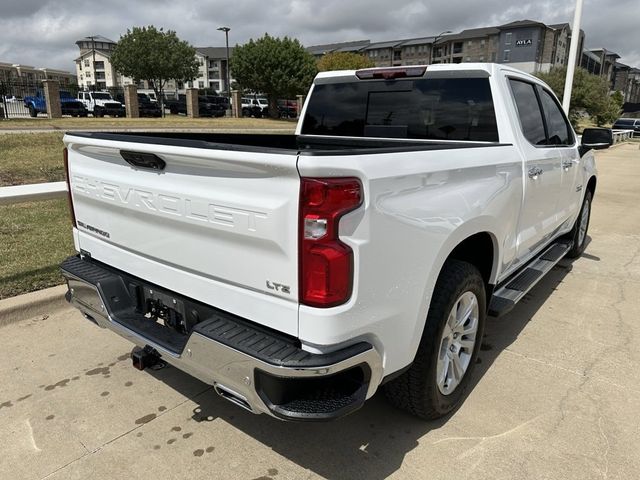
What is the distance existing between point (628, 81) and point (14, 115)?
479 feet

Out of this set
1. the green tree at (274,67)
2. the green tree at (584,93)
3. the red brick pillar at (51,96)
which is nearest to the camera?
the red brick pillar at (51,96)

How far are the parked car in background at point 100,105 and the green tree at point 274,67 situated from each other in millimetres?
13503

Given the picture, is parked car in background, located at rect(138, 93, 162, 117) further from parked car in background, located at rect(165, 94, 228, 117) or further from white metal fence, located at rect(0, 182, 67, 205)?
white metal fence, located at rect(0, 182, 67, 205)

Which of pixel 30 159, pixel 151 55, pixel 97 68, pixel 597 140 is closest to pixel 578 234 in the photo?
pixel 597 140

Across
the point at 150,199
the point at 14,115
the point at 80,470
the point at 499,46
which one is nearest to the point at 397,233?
the point at 150,199

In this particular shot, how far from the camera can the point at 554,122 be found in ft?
14.5

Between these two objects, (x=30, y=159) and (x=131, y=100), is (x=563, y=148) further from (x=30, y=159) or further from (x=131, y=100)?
(x=131, y=100)

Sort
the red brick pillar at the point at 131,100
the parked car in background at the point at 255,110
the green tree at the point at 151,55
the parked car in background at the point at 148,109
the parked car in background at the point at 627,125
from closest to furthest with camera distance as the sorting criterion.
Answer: the red brick pillar at the point at 131,100 < the parked car in background at the point at 148,109 < the parked car in background at the point at 627,125 < the parked car in background at the point at 255,110 < the green tree at the point at 151,55

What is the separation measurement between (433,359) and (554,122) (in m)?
2.86

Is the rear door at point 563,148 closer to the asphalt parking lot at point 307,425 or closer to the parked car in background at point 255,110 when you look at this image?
the asphalt parking lot at point 307,425

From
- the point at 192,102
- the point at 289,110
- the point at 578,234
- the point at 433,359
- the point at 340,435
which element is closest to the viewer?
the point at 433,359

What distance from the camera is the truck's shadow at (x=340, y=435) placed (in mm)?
2553

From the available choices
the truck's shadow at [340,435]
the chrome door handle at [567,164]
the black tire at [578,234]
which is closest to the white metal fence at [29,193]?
the truck's shadow at [340,435]

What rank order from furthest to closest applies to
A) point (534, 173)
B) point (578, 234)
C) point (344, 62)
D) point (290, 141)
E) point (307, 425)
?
1. point (344, 62)
2. point (578, 234)
3. point (290, 141)
4. point (534, 173)
5. point (307, 425)
